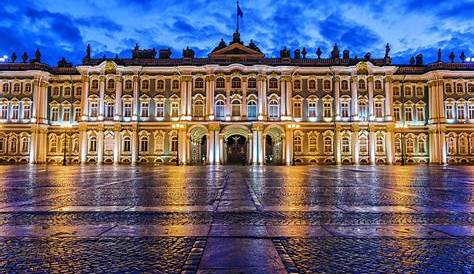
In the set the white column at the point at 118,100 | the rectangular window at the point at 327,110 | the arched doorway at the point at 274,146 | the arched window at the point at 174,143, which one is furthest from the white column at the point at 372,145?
the white column at the point at 118,100

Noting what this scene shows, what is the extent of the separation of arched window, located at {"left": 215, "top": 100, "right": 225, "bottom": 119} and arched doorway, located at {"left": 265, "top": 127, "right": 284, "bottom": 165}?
5.97 meters

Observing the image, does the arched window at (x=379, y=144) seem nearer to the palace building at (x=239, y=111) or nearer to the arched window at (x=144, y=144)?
the palace building at (x=239, y=111)

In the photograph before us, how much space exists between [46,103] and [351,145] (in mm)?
40139

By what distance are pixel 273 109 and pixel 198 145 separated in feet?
36.2

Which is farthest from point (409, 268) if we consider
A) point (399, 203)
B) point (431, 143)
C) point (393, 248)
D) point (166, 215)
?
point (431, 143)

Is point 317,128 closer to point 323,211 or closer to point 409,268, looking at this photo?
point 323,211

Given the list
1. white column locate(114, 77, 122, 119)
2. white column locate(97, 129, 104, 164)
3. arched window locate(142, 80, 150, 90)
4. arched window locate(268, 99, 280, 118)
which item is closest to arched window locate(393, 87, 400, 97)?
arched window locate(268, 99, 280, 118)

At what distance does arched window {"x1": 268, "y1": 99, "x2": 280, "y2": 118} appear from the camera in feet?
176

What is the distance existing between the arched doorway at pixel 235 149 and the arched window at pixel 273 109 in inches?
234

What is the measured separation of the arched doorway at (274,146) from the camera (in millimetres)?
53562

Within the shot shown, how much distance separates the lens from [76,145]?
183 ft

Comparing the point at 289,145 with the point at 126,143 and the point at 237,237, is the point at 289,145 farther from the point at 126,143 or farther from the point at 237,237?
the point at 237,237

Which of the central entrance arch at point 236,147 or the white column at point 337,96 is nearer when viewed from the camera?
the white column at point 337,96

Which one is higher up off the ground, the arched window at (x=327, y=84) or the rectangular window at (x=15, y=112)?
the arched window at (x=327, y=84)
